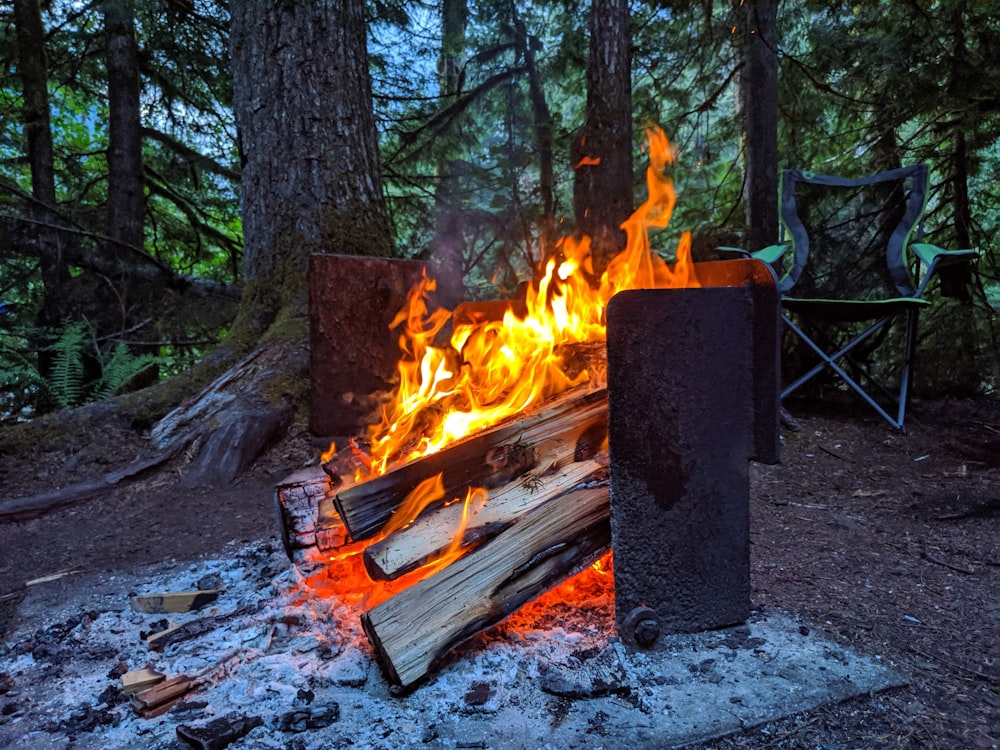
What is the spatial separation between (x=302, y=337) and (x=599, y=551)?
2715 millimetres

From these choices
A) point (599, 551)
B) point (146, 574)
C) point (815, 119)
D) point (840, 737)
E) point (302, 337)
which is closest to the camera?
point (840, 737)

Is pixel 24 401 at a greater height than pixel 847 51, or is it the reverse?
pixel 847 51

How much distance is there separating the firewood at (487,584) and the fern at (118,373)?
425 centimetres

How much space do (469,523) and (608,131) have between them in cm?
471

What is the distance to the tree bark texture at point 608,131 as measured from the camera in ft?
17.6

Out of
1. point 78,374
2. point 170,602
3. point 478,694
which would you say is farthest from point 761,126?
point 78,374

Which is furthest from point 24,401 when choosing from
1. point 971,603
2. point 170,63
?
point 971,603

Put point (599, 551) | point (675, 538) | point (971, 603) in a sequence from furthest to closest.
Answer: point (971, 603) → point (599, 551) → point (675, 538)

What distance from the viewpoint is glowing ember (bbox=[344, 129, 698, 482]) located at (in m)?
2.01

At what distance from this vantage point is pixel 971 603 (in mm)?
1947

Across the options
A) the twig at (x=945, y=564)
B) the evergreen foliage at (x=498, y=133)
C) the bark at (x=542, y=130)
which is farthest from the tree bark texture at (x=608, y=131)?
the twig at (x=945, y=564)

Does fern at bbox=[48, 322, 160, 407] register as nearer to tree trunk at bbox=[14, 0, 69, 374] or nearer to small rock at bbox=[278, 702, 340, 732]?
tree trunk at bbox=[14, 0, 69, 374]

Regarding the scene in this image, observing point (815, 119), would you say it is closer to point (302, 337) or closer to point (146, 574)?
point (302, 337)

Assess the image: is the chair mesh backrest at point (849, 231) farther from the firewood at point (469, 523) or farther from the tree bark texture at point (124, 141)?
the tree bark texture at point (124, 141)
